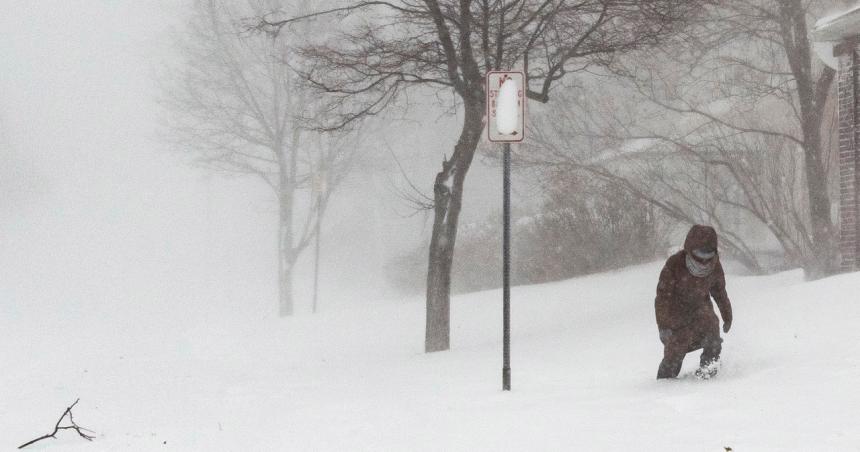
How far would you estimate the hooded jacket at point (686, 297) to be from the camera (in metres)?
6.52

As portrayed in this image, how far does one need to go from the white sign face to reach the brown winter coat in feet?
5.55

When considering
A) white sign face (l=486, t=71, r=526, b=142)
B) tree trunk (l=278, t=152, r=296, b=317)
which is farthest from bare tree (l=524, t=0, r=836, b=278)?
tree trunk (l=278, t=152, r=296, b=317)

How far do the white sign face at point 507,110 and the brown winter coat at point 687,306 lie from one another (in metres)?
1.69

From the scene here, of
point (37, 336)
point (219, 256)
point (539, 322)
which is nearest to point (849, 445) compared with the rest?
point (539, 322)

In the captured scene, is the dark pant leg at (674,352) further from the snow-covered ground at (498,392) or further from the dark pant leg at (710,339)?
the snow-covered ground at (498,392)

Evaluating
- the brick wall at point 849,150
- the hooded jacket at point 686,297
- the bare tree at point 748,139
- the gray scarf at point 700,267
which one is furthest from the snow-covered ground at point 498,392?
the bare tree at point 748,139

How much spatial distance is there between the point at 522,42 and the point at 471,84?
90cm

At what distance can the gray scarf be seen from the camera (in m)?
6.41

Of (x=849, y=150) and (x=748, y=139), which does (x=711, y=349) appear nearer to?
(x=849, y=150)

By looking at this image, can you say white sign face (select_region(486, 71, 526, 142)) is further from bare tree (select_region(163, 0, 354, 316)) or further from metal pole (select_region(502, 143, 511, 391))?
bare tree (select_region(163, 0, 354, 316))

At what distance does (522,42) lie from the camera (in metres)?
11.0

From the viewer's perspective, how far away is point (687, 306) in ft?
21.5

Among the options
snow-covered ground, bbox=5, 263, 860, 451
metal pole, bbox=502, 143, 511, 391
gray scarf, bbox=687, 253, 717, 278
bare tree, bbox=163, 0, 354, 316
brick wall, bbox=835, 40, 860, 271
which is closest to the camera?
snow-covered ground, bbox=5, 263, 860, 451

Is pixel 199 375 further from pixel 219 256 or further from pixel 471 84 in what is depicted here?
pixel 219 256
